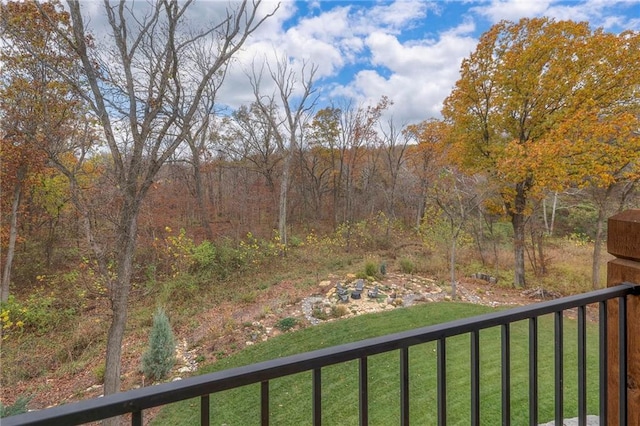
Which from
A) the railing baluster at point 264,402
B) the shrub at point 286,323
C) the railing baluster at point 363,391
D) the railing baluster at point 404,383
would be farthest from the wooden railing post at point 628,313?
the shrub at point 286,323

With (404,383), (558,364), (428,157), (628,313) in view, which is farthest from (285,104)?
(404,383)

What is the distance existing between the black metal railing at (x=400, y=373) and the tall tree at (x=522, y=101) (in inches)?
231

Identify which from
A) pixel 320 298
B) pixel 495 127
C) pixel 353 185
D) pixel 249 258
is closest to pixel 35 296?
pixel 249 258

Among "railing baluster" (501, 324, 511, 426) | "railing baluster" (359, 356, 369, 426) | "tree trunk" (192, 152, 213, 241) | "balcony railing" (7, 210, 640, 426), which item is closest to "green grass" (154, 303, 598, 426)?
"balcony railing" (7, 210, 640, 426)

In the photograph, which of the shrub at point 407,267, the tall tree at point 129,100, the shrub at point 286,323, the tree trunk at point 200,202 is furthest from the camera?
the tree trunk at point 200,202

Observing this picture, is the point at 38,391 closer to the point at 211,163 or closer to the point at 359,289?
the point at 359,289

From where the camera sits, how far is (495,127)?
7.48 m

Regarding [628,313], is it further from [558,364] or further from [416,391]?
[416,391]

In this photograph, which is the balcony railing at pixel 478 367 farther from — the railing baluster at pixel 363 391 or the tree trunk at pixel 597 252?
the tree trunk at pixel 597 252

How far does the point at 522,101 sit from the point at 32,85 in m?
9.06

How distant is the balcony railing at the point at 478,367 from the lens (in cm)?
57

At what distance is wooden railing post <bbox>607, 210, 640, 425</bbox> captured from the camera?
1.16m

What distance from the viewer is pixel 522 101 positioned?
22.8 feet

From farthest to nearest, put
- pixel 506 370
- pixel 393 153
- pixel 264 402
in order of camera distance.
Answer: pixel 393 153 → pixel 506 370 → pixel 264 402
